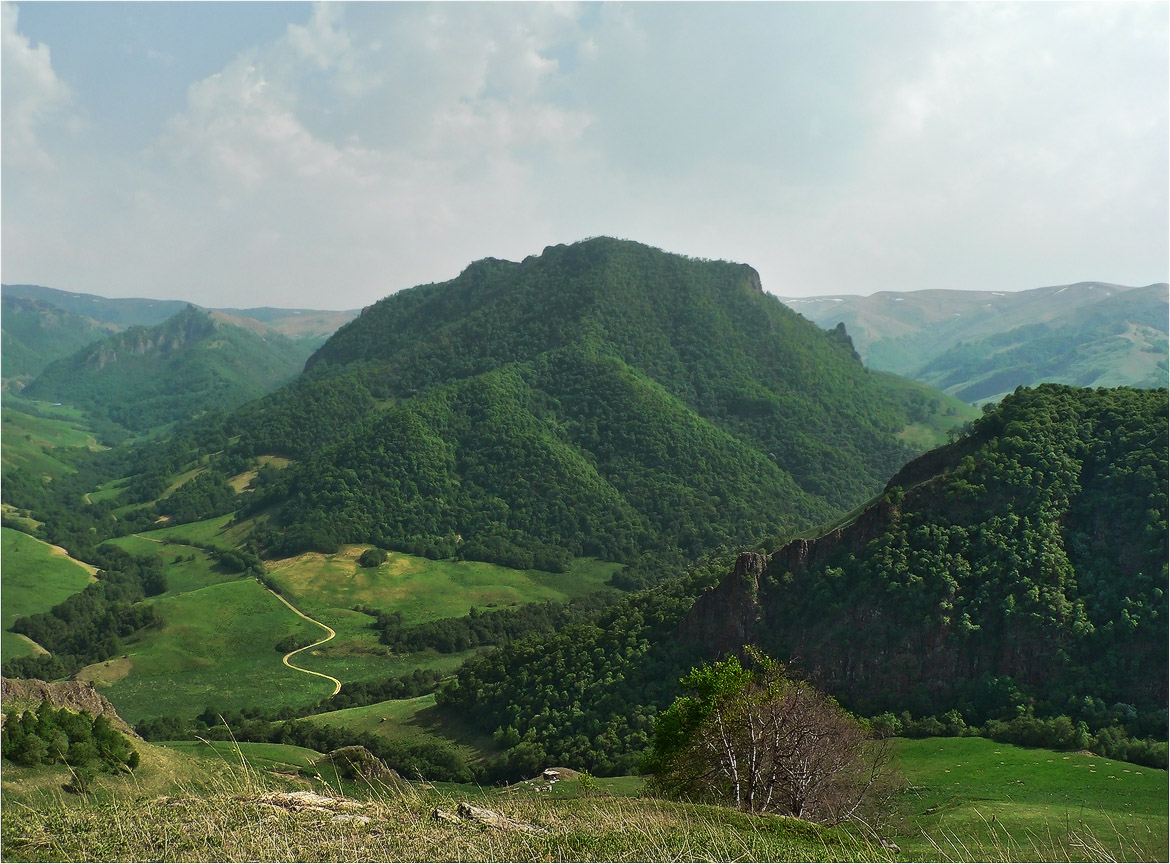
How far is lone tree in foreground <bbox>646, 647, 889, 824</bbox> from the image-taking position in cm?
2806

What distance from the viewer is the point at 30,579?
12300 centimetres

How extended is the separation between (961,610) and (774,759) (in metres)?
25.8

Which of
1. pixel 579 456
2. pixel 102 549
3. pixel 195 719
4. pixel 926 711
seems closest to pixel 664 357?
pixel 579 456

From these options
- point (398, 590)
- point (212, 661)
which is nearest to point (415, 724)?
point (212, 661)

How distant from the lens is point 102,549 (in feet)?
474

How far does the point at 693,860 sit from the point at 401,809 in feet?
23.8

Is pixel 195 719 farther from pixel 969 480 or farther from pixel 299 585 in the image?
pixel 969 480

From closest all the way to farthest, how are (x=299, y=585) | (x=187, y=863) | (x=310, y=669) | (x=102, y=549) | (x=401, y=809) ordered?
(x=187, y=863) < (x=401, y=809) < (x=310, y=669) < (x=299, y=585) < (x=102, y=549)

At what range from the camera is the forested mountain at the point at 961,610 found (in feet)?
149

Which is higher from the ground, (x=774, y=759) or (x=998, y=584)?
(x=998, y=584)

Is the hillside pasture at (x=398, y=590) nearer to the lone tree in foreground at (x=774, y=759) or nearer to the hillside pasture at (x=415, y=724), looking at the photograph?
the hillside pasture at (x=415, y=724)

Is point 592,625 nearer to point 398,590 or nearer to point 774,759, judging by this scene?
point 774,759

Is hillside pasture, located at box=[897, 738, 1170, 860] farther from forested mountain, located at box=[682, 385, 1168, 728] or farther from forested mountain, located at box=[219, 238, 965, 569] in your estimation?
forested mountain, located at box=[219, 238, 965, 569]

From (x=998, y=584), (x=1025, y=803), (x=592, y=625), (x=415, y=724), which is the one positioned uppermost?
(x=998, y=584)
